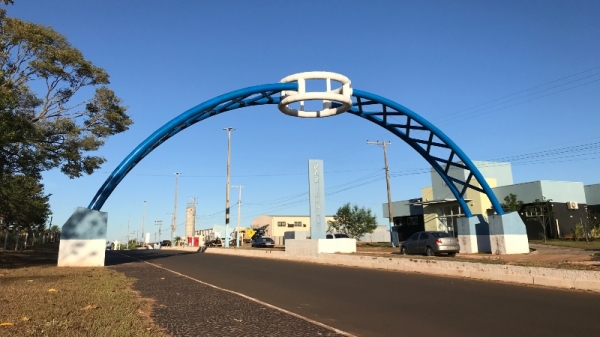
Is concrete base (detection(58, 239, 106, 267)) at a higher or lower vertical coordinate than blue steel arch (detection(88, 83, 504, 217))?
lower

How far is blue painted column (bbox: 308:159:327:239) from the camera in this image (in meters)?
25.7

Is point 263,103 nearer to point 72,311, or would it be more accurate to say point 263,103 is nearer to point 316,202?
point 316,202

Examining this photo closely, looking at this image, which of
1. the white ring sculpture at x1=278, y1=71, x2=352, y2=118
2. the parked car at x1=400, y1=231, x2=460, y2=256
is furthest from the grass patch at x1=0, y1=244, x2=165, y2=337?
the parked car at x1=400, y1=231, x2=460, y2=256

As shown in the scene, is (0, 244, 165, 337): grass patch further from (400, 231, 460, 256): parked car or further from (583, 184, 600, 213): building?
(583, 184, 600, 213): building

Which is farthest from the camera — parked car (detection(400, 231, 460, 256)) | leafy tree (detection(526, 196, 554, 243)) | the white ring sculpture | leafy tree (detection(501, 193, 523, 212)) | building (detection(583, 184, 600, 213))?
building (detection(583, 184, 600, 213))

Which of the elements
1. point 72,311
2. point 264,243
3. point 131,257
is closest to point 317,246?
point 131,257

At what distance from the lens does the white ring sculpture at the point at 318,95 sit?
19812 mm

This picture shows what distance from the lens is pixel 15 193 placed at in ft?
99.0

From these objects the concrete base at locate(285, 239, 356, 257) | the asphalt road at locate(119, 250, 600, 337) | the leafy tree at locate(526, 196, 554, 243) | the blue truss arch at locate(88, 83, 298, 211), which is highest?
the blue truss arch at locate(88, 83, 298, 211)

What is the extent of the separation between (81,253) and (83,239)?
709 millimetres

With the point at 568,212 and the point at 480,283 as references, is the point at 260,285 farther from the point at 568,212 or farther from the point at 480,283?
the point at 568,212

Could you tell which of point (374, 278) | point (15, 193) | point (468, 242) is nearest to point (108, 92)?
point (15, 193)

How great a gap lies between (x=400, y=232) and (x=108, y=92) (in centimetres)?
3662

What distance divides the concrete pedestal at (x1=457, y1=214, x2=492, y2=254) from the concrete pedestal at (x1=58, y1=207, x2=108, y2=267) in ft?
66.5
